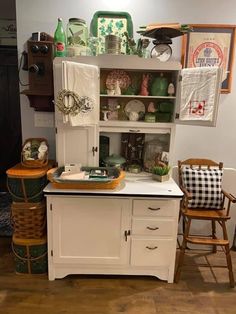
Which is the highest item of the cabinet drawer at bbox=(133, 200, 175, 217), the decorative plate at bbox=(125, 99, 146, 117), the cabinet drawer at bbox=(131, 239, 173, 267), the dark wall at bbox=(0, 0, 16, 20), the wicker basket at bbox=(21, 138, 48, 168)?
the dark wall at bbox=(0, 0, 16, 20)

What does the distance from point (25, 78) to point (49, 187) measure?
3.47ft

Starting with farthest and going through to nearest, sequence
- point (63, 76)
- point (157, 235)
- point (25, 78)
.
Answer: point (25, 78) → point (157, 235) → point (63, 76)

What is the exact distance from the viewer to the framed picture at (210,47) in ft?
7.52

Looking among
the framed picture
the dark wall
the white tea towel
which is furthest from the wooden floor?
the dark wall

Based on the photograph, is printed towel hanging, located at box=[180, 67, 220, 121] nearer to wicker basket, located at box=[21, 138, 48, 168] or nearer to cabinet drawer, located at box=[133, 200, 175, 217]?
cabinet drawer, located at box=[133, 200, 175, 217]

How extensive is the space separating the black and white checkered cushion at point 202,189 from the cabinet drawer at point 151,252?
0.45m

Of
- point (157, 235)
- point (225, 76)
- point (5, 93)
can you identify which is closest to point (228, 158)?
point (225, 76)

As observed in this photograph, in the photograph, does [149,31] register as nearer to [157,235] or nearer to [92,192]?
[92,192]

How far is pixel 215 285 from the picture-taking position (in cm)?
213

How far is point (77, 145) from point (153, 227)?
877 millimetres

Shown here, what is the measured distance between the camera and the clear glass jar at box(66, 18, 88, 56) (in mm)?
2100

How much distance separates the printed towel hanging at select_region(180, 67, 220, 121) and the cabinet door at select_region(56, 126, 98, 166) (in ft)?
2.42

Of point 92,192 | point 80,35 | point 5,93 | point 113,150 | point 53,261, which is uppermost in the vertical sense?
point 80,35

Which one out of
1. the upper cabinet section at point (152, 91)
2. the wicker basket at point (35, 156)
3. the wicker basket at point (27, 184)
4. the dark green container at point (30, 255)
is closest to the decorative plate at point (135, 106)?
the upper cabinet section at point (152, 91)
